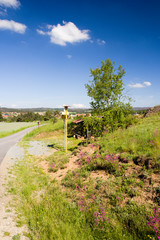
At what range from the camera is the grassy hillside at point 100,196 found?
3.87 metres

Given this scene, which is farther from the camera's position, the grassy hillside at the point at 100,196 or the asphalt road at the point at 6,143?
the asphalt road at the point at 6,143

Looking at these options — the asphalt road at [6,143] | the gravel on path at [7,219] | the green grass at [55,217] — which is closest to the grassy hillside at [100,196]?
the green grass at [55,217]

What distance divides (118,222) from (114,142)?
578cm

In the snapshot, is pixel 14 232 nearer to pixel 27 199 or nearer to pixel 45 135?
pixel 27 199

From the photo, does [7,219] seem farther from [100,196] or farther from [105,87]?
[105,87]

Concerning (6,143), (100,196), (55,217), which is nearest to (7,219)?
(55,217)

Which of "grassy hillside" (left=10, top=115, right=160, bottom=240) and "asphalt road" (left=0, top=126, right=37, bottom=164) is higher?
"grassy hillside" (left=10, top=115, right=160, bottom=240)

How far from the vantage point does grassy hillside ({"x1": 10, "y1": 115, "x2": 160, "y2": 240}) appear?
387cm

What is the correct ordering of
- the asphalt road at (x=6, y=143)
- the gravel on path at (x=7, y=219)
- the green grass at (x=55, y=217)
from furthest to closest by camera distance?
1. the asphalt road at (x=6, y=143)
2. the green grass at (x=55, y=217)
3. the gravel on path at (x=7, y=219)

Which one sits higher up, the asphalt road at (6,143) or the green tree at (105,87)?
the green tree at (105,87)

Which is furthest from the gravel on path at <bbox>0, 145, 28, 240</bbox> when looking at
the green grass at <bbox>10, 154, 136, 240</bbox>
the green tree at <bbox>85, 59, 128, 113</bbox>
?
the green tree at <bbox>85, 59, 128, 113</bbox>

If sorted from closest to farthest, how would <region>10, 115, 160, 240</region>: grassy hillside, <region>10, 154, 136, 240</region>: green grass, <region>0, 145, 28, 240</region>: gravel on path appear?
<region>0, 145, 28, 240</region>: gravel on path
<region>10, 154, 136, 240</region>: green grass
<region>10, 115, 160, 240</region>: grassy hillside

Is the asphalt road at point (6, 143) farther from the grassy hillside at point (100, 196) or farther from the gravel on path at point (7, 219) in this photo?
the gravel on path at point (7, 219)

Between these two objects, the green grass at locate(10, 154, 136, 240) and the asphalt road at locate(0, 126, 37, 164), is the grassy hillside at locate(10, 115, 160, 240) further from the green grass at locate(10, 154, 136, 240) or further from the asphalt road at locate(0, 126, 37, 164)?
the asphalt road at locate(0, 126, 37, 164)
